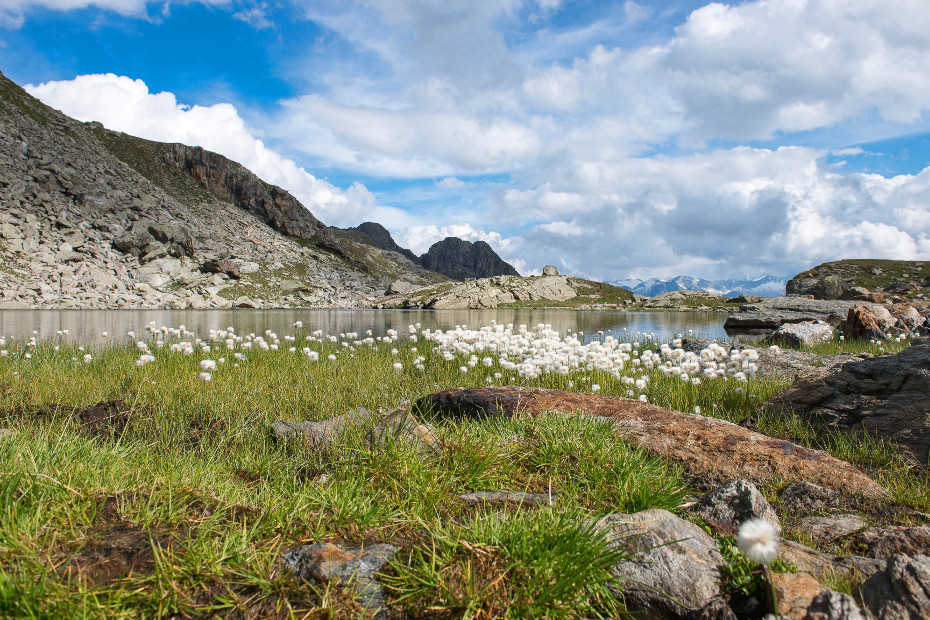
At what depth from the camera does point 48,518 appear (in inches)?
99.9

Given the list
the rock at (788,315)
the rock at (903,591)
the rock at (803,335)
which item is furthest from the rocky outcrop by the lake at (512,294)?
the rock at (903,591)

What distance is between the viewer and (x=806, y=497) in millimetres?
4297

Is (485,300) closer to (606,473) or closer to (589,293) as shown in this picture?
(589,293)

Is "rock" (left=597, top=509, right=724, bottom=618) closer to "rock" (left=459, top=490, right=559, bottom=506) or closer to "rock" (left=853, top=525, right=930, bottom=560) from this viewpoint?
"rock" (left=459, top=490, right=559, bottom=506)

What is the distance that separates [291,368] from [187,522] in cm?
965

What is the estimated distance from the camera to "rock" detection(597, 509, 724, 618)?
7.97 ft

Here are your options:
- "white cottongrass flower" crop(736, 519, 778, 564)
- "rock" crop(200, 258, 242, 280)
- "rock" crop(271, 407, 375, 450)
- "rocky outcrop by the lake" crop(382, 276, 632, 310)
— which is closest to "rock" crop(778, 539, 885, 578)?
"white cottongrass flower" crop(736, 519, 778, 564)

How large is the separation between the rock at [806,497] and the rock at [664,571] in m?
2.19

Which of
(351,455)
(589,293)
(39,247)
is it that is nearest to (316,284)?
(39,247)

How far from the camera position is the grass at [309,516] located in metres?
2.14

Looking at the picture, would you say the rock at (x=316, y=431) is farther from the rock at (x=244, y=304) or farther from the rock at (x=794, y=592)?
the rock at (x=244, y=304)

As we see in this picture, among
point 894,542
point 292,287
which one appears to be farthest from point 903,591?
point 292,287

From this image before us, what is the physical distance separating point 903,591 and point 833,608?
20.3 inches

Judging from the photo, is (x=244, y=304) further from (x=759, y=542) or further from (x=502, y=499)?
(x=759, y=542)
